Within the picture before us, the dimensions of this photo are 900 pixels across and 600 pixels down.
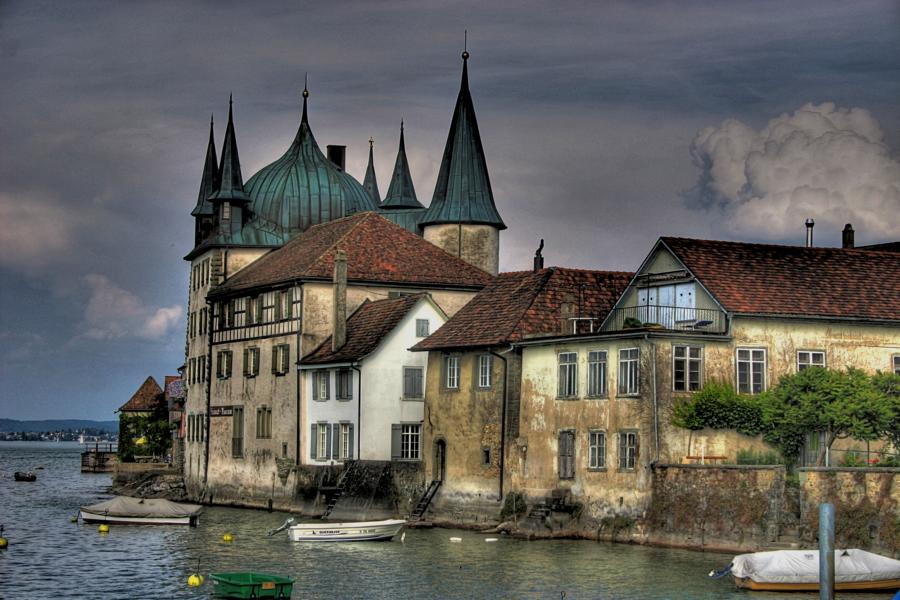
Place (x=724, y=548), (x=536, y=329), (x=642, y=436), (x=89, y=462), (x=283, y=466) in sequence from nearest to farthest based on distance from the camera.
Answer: (x=724, y=548) → (x=642, y=436) → (x=536, y=329) → (x=283, y=466) → (x=89, y=462)

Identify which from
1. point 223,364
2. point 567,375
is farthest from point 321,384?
point 567,375

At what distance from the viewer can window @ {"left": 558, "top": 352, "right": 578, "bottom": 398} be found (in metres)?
59.5

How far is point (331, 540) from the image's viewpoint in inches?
2355

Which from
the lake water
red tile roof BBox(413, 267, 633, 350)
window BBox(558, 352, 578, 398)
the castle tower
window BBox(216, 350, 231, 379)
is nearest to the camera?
the lake water

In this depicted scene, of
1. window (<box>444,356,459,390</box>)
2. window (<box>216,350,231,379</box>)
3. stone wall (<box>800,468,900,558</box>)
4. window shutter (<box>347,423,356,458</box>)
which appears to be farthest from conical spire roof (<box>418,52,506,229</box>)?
stone wall (<box>800,468,900,558</box>)

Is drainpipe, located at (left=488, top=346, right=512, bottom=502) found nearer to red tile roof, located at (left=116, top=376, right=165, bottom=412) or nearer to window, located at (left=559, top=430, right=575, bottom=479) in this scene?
window, located at (left=559, top=430, right=575, bottom=479)

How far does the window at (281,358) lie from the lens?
7938 cm

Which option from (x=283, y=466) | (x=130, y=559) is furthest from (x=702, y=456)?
(x=283, y=466)

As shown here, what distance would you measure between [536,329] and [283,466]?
19.5m

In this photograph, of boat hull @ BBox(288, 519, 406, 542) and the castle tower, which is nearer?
boat hull @ BBox(288, 519, 406, 542)

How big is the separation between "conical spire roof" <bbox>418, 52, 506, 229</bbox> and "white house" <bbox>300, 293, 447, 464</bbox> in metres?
19.6

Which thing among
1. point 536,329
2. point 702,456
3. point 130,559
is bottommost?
point 130,559

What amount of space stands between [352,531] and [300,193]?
38970 mm

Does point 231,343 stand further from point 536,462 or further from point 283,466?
point 536,462
